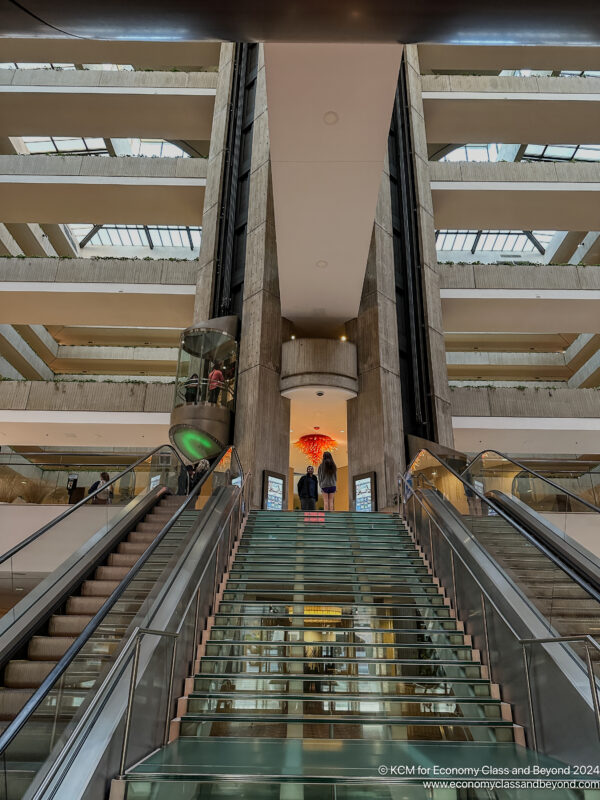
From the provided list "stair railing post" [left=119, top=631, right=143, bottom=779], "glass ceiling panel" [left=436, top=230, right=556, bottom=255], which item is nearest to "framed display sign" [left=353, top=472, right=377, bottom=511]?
"stair railing post" [left=119, top=631, right=143, bottom=779]

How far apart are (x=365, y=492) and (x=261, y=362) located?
12.2 ft

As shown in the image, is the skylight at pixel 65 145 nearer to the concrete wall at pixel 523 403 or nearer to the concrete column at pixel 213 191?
the concrete column at pixel 213 191

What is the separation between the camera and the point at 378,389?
13.3 metres

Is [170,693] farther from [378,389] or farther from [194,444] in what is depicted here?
[378,389]

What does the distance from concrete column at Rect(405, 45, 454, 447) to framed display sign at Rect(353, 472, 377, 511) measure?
2245 millimetres

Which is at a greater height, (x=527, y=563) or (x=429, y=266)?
(x=429, y=266)

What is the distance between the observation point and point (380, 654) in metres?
4.93

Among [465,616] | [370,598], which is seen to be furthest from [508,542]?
[370,598]

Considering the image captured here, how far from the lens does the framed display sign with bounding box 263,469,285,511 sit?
12.6 m

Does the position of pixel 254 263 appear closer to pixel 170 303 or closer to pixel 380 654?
pixel 170 303

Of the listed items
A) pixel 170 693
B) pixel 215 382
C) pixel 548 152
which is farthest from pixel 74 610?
pixel 548 152

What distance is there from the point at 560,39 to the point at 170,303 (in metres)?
15.4

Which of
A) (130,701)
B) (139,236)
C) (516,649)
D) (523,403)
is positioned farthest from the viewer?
(139,236)

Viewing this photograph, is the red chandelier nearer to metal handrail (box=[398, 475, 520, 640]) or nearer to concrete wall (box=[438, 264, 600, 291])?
concrete wall (box=[438, 264, 600, 291])
